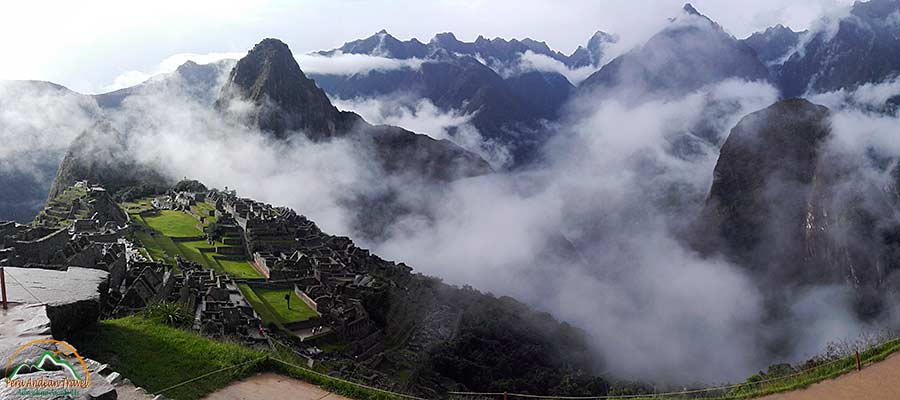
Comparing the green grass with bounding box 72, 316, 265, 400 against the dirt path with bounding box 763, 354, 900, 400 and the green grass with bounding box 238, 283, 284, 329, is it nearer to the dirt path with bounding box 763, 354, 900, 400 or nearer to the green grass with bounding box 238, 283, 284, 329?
the dirt path with bounding box 763, 354, 900, 400

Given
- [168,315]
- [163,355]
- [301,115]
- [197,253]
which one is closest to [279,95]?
[301,115]

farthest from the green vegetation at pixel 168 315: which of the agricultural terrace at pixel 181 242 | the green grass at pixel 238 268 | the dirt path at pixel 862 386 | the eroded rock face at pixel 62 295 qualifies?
the green grass at pixel 238 268

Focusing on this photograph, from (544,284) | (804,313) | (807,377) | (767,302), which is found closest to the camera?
(807,377)

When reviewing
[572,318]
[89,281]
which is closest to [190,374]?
[89,281]

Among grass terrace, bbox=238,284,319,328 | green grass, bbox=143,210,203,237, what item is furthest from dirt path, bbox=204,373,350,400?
green grass, bbox=143,210,203,237

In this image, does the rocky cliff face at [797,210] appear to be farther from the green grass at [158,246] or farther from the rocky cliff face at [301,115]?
the green grass at [158,246]

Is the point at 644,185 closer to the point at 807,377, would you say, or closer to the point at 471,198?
the point at 471,198
